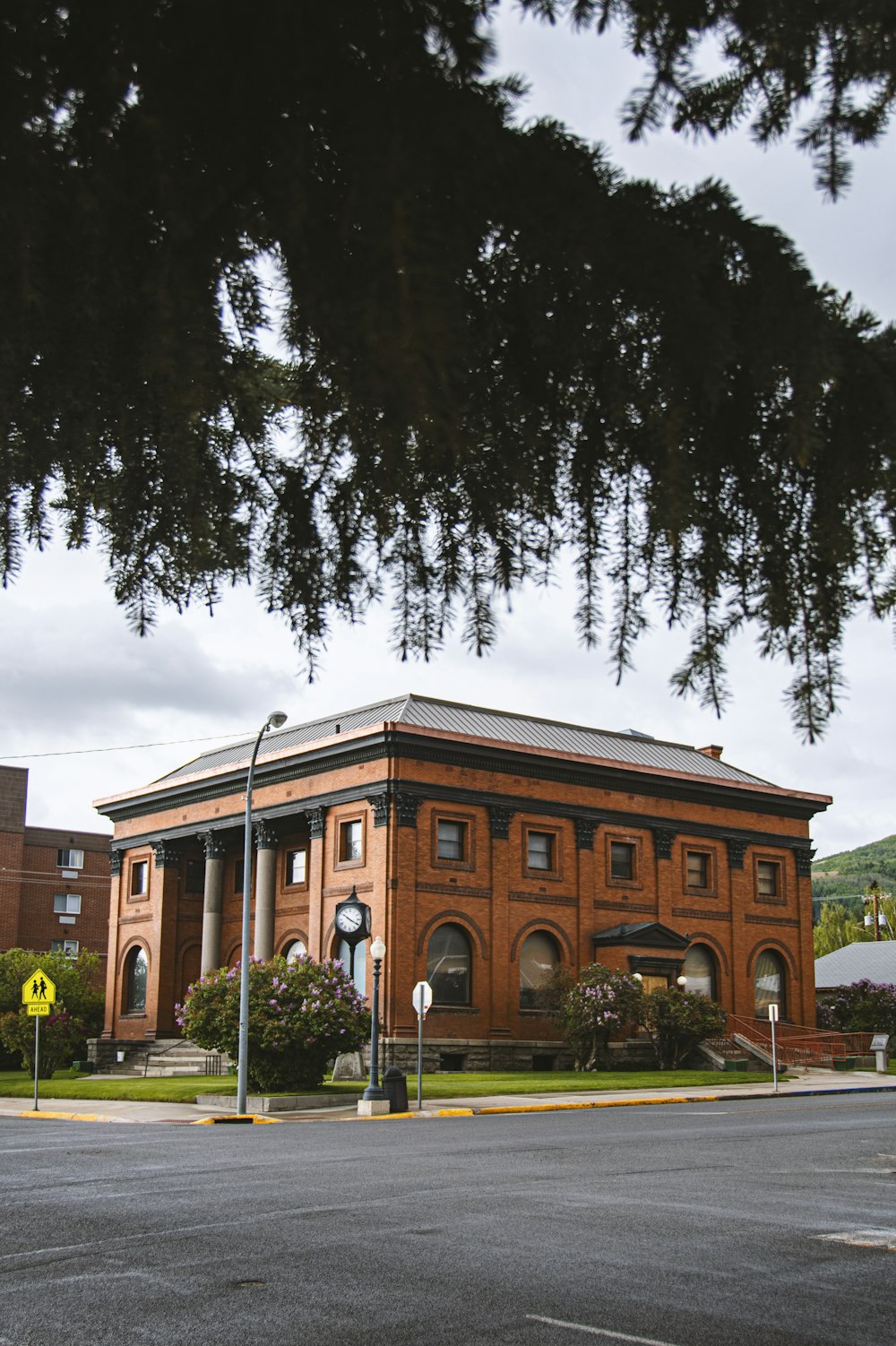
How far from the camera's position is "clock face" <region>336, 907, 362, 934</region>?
34625mm

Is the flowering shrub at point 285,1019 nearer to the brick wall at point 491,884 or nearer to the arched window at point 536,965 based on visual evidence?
the brick wall at point 491,884

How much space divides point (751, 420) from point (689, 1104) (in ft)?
Result: 96.7

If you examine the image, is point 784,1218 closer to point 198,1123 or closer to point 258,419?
point 258,419

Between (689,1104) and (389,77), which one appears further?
(689,1104)

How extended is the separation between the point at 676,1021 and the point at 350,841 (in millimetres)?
11747

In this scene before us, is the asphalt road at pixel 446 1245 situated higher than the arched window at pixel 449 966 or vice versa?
the arched window at pixel 449 966

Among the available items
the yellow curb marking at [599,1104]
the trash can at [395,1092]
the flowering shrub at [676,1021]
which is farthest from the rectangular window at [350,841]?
the trash can at [395,1092]

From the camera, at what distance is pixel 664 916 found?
46906mm

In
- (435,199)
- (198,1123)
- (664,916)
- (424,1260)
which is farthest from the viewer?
(664,916)

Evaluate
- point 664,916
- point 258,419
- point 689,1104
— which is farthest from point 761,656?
point 664,916

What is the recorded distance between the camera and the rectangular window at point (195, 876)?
51.2m

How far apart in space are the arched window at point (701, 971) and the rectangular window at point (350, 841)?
43.2 ft

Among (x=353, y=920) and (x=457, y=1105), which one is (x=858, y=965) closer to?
(x=353, y=920)

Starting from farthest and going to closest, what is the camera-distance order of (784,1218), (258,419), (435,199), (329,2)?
(784,1218) < (258,419) < (435,199) < (329,2)
